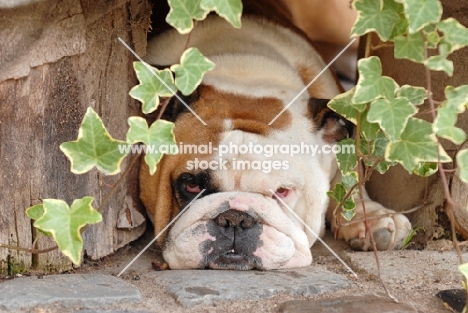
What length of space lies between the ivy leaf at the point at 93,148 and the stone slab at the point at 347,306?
27.1 inches

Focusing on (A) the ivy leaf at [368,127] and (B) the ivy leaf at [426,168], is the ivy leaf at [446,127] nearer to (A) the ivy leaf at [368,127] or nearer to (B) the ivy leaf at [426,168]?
(A) the ivy leaf at [368,127]

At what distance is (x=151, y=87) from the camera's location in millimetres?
2029

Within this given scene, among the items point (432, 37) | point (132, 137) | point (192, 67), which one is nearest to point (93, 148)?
point (132, 137)

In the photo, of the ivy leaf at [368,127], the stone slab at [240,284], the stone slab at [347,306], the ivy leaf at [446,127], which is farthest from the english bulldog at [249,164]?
the ivy leaf at [446,127]

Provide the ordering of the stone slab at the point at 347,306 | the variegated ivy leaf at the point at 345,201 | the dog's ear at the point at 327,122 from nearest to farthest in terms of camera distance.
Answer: the stone slab at the point at 347,306
the variegated ivy leaf at the point at 345,201
the dog's ear at the point at 327,122

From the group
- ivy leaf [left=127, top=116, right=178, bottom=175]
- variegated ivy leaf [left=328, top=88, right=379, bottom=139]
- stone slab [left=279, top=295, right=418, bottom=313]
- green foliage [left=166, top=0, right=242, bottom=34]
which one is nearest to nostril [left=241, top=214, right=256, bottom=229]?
stone slab [left=279, top=295, right=418, bottom=313]

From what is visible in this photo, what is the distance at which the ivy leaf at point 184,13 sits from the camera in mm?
1984

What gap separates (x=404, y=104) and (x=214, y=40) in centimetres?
150

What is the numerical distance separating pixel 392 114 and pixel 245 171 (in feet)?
2.93

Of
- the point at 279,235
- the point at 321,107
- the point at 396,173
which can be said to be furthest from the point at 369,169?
the point at 396,173

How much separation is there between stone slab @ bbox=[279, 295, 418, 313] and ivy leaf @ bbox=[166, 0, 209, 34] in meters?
0.90

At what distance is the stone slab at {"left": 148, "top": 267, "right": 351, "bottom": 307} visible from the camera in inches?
87.5

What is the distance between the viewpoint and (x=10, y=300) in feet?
6.74

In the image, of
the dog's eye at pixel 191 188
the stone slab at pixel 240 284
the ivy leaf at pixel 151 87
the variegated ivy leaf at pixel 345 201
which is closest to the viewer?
the ivy leaf at pixel 151 87
